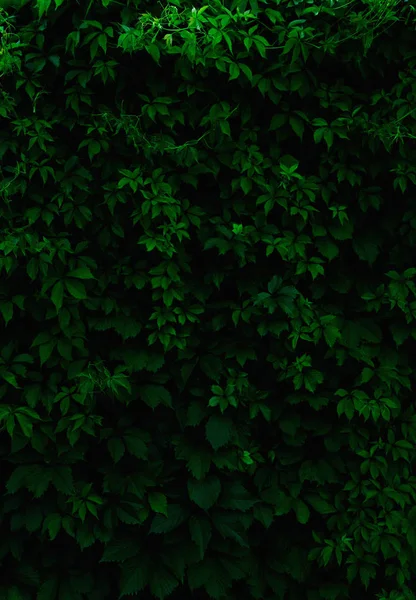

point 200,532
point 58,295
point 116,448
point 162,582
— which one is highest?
point 58,295

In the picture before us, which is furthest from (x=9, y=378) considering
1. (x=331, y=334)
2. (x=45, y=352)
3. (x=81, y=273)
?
(x=331, y=334)

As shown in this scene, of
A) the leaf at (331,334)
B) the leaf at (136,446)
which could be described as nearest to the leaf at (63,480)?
the leaf at (136,446)

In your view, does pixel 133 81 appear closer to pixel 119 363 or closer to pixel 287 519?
pixel 119 363

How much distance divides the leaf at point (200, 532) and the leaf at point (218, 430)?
36 cm

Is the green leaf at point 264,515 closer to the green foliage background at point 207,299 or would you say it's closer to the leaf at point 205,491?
the green foliage background at point 207,299

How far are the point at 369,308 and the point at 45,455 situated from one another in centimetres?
165

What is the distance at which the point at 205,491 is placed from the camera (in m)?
3.03

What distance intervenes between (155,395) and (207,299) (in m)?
0.51

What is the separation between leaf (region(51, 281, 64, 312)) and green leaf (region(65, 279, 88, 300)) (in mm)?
32

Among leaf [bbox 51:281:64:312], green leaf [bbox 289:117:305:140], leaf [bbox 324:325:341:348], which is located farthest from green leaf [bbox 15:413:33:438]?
green leaf [bbox 289:117:305:140]

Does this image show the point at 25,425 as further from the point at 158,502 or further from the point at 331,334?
the point at 331,334

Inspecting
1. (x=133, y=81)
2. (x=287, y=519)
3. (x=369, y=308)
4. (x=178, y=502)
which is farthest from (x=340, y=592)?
(x=133, y=81)

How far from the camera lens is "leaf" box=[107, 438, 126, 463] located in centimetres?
296

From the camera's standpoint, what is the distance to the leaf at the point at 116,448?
296 centimetres
